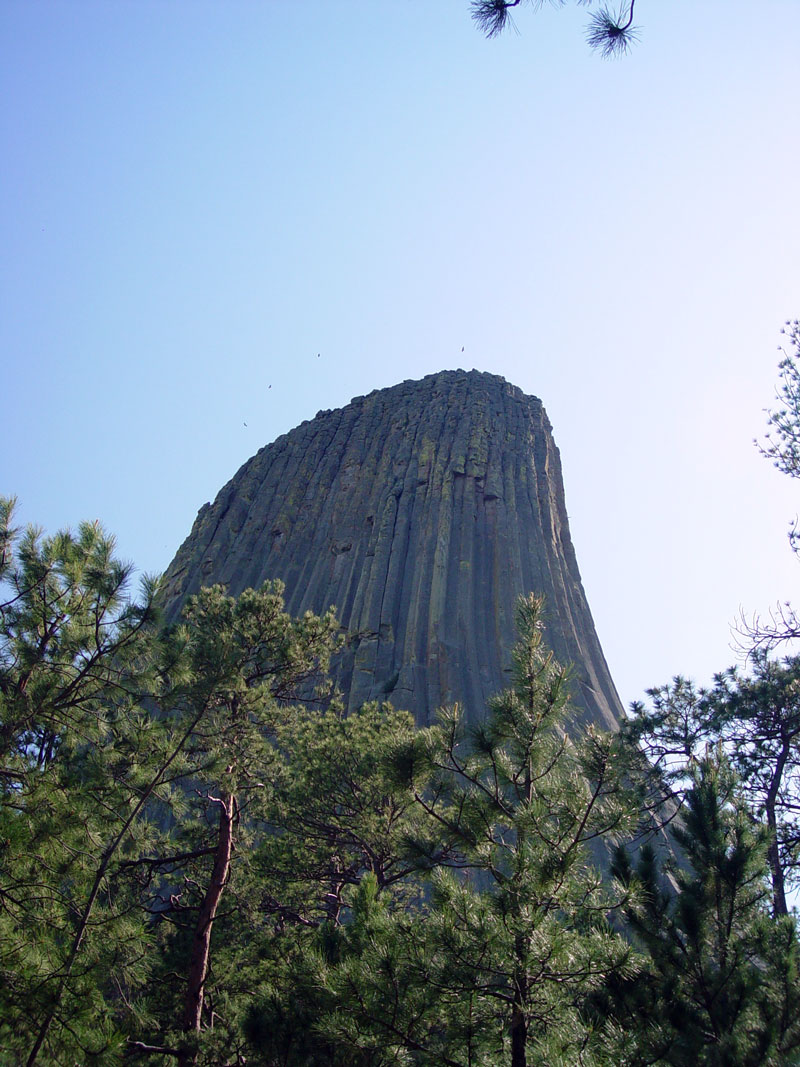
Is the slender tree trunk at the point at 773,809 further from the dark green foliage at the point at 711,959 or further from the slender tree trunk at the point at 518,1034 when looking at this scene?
the slender tree trunk at the point at 518,1034

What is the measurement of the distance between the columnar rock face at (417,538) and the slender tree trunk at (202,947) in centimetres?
1885

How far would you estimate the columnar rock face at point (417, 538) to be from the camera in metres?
30.7

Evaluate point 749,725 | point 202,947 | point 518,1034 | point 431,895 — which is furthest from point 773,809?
point 202,947

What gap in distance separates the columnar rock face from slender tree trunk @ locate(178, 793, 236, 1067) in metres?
18.9

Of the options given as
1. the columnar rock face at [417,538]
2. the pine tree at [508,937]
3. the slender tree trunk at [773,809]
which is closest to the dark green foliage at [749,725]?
the slender tree trunk at [773,809]

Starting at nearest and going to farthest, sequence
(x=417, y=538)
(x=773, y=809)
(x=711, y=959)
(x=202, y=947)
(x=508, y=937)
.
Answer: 1. (x=508, y=937)
2. (x=711, y=959)
3. (x=202, y=947)
4. (x=773, y=809)
5. (x=417, y=538)

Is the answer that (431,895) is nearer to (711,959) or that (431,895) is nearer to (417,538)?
(711,959)

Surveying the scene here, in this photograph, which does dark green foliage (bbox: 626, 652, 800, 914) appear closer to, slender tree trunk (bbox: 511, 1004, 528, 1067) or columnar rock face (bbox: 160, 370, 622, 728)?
slender tree trunk (bbox: 511, 1004, 528, 1067)

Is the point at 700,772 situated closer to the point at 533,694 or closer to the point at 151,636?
the point at 533,694

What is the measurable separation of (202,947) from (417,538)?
28262 millimetres

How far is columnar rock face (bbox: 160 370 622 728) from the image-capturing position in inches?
1208

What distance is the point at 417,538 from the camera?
1398 inches

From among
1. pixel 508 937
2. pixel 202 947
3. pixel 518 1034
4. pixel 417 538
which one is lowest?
pixel 518 1034

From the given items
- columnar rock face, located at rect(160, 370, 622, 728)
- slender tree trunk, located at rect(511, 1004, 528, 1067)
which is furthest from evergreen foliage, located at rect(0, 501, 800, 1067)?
columnar rock face, located at rect(160, 370, 622, 728)
